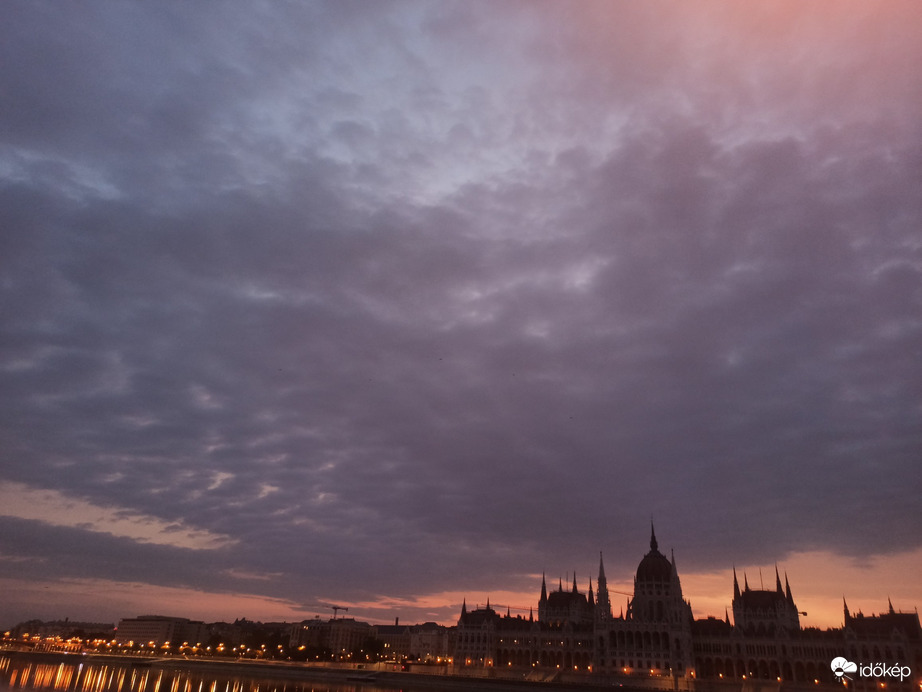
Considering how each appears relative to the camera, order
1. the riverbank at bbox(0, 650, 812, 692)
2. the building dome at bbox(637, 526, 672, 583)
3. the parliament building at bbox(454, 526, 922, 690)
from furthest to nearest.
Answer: the building dome at bbox(637, 526, 672, 583) < the parliament building at bbox(454, 526, 922, 690) < the riverbank at bbox(0, 650, 812, 692)

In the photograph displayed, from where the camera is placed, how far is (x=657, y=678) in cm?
11500

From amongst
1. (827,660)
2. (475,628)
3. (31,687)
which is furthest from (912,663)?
(31,687)

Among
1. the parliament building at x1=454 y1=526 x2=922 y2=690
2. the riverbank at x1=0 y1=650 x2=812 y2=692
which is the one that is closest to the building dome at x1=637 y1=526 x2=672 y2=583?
the parliament building at x1=454 y1=526 x2=922 y2=690

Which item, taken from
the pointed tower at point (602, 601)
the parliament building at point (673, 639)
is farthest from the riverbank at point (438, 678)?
the pointed tower at point (602, 601)

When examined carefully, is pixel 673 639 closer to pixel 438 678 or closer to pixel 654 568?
pixel 654 568

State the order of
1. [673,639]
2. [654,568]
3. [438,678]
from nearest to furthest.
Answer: [438,678], [673,639], [654,568]

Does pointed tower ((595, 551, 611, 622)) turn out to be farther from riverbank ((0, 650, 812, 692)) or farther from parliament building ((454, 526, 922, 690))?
riverbank ((0, 650, 812, 692))

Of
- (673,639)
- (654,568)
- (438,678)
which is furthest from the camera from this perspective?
(654,568)

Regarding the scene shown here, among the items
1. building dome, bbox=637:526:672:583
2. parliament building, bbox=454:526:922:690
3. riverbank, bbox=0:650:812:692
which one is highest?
building dome, bbox=637:526:672:583

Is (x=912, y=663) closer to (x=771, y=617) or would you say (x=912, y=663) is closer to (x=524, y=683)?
(x=771, y=617)

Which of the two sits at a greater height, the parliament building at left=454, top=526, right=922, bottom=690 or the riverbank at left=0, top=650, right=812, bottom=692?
the parliament building at left=454, top=526, right=922, bottom=690

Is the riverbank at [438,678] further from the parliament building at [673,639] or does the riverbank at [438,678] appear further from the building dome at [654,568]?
the building dome at [654,568]

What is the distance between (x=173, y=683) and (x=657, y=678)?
81879mm

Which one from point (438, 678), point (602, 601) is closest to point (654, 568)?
point (602, 601)
